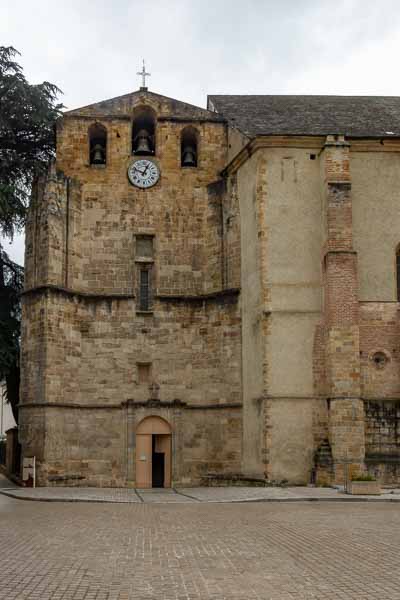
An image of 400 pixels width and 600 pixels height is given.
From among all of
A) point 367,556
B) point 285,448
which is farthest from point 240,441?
point 367,556

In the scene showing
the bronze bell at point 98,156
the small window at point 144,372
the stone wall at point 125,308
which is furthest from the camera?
the bronze bell at point 98,156

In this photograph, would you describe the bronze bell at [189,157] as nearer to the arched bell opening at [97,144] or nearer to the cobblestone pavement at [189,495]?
the arched bell opening at [97,144]

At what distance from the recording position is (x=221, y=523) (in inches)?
610

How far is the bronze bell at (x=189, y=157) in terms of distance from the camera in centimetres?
3130

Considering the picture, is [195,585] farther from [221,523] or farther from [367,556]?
[221,523]

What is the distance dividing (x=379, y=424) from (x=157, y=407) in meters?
8.25

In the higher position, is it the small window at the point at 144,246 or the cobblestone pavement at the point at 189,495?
the small window at the point at 144,246

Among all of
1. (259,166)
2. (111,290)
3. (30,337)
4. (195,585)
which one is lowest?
(195,585)

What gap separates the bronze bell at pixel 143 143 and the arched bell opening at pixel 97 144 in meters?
1.30

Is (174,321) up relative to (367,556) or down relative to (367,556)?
up

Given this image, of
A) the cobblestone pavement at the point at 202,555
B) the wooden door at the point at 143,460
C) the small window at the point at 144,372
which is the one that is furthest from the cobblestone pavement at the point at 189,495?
the small window at the point at 144,372

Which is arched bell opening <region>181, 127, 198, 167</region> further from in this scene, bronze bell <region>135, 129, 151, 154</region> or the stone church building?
bronze bell <region>135, 129, 151, 154</region>

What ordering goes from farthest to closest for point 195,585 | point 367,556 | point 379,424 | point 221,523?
1. point 379,424
2. point 221,523
3. point 367,556
4. point 195,585

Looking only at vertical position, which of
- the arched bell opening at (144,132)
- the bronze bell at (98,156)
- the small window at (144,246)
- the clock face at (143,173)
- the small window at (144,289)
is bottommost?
the small window at (144,289)
